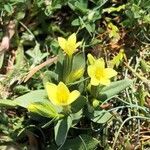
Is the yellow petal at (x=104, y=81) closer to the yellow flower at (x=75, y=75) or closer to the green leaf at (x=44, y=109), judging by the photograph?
the yellow flower at (x=75, y=75)

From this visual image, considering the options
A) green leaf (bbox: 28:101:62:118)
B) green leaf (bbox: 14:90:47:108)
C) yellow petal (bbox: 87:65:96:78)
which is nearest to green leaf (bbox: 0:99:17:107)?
green leaf (bbox: 14:90:47:108)

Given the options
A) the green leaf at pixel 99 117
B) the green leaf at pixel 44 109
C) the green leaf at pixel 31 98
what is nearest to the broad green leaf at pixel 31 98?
the green leaf at pixel 31 98

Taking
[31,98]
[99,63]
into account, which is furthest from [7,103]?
[99,63]

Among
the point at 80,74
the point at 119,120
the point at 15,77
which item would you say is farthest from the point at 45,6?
the point at 119,120

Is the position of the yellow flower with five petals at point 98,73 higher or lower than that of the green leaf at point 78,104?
higher

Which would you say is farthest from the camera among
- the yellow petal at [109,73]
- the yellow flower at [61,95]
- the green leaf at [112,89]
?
the green leaf at [112,89]

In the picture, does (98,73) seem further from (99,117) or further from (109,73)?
(99,117)
